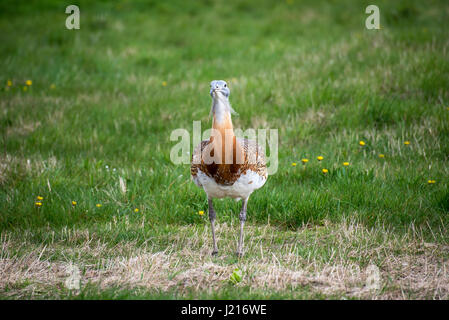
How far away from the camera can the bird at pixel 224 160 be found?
432 cm

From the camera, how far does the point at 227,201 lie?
20.1 ft

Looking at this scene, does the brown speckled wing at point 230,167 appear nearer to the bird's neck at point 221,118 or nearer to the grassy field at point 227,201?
the bird's neck at point 221,118

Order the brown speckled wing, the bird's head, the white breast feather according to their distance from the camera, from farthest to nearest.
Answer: the white breast feather
the brown speckled wing
the bird's head

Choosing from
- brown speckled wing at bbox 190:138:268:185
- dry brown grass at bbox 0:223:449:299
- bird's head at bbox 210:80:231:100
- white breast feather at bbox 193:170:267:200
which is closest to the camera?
bird's head at bbox 210:80:231:100

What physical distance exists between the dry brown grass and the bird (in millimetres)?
498

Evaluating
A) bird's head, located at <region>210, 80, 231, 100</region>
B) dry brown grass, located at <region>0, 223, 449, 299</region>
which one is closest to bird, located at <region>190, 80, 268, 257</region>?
bird's head, located at <region>210, 80, 231, 100</region>

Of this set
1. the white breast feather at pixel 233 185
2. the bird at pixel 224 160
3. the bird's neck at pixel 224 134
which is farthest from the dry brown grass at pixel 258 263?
the bird's neck at pixel 224 134

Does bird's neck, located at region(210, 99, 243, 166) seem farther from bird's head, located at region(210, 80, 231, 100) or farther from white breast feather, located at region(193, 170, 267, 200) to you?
white breast feather, located at region(193, 170, 267, 200)

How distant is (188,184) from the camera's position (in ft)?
20.7

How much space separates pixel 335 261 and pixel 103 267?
215 centimetres

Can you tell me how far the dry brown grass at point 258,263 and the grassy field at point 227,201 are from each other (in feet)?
0.06

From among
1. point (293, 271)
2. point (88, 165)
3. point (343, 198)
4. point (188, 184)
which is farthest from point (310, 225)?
point (88, 165)

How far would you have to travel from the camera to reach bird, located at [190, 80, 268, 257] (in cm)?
432

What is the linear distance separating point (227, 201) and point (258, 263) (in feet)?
4.62
